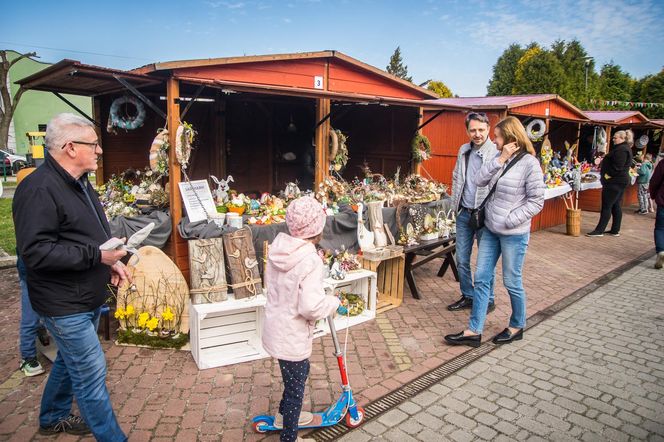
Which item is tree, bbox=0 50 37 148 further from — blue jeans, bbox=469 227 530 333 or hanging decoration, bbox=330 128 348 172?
blue jeans, bbox=469 227 530 333

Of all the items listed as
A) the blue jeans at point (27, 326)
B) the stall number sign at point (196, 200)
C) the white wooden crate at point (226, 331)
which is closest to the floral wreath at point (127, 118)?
the stall number sign at point (196, 200)

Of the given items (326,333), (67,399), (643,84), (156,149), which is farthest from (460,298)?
(643,84)

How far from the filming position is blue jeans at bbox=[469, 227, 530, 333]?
Result: 457 centimetres

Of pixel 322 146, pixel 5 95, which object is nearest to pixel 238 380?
pixel 322 146

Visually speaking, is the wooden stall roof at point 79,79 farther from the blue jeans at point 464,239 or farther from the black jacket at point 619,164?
the black jacket at point 619,164

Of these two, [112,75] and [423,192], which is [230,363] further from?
[423,192]

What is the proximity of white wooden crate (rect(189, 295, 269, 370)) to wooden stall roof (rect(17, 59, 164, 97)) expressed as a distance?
8.61ft

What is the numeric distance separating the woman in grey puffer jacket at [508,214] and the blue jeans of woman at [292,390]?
237 centimetres

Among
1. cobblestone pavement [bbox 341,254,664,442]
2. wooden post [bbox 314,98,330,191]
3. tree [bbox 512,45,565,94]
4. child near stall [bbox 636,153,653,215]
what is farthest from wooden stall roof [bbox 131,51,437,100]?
tree [bbox 512,45,565,94]

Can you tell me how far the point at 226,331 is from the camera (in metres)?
4.66

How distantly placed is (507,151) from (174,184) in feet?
11.8

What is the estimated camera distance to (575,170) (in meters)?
11.4

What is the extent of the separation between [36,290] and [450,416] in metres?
2.99

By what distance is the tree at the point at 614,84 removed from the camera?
3098 centimetres
